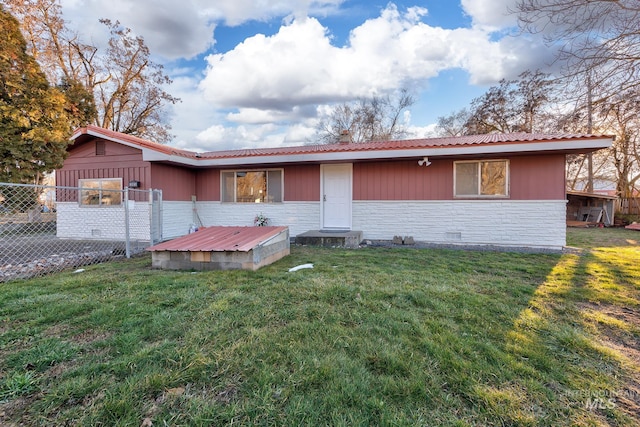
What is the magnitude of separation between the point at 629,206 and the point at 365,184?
632 inches

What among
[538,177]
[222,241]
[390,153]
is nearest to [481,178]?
[538,177]

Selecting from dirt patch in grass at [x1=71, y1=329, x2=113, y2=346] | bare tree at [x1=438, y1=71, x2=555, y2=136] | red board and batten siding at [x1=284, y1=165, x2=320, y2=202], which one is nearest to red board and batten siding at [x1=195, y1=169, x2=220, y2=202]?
red board and batten siding at [x1=284, y1=165, x2=320, y2=202]

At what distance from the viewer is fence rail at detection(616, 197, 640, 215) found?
48.1ft

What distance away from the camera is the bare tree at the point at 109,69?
14.4m

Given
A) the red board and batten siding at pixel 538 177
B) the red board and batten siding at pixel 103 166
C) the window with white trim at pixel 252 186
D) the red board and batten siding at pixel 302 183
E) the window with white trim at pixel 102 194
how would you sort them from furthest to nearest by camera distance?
the window with white trim at pixel 252 186
the red board and batten siding at pixel 302 183
the window with white trim at pixel 102 194
the red board and batten siding at pixel 103 166
the red board and batten siding at pixel 538 177

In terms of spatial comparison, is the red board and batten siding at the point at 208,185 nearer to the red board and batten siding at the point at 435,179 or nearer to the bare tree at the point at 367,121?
the red board and batten siding at the point at 435,179

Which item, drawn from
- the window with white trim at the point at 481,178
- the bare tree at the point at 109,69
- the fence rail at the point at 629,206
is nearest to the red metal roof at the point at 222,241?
the window with white trim at the point at 481,178

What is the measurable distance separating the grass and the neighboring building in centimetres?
369

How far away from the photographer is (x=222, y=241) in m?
5.15

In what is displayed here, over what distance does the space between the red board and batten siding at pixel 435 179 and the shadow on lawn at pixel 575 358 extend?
3.77 meters
